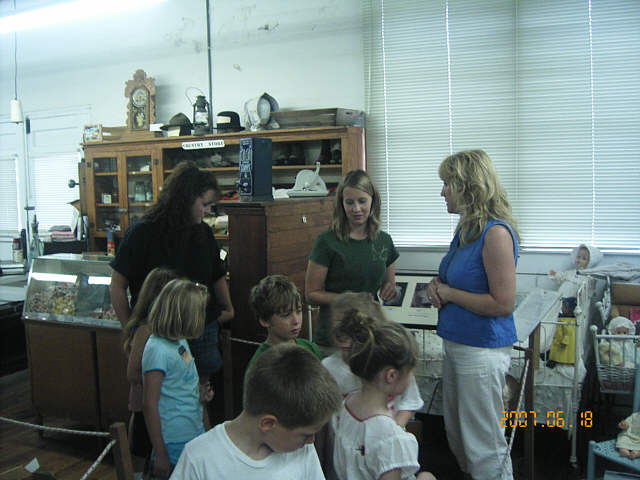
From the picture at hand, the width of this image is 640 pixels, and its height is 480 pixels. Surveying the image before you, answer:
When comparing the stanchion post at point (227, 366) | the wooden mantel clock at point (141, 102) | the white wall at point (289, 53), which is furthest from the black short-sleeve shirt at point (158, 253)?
Result: the wooden mantel clock at point (141, 102)

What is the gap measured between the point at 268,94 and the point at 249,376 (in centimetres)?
440

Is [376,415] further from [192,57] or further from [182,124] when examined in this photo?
[192,57]

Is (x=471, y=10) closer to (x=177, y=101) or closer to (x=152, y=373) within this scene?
(x=177, y=101)

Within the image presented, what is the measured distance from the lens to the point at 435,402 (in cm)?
312

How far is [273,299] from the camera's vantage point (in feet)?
6.10

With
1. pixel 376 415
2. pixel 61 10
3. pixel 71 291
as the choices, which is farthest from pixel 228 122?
pixel 376 415

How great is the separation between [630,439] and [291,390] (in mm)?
2018

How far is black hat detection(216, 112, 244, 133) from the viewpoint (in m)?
5.05

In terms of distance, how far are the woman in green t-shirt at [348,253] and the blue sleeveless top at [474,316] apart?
38 centimetres

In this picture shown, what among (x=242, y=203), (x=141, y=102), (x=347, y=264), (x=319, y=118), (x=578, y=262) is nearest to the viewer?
(x=347, y=264)

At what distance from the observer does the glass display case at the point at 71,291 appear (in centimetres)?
313

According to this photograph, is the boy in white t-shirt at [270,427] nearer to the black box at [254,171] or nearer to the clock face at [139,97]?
the black box at [254,171]

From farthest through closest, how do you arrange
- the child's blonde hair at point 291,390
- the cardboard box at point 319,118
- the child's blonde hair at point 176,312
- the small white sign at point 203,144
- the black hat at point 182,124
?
the black hat at point 182,124, the small white sign at point 203,144, the cardboard box at point 319,118, the child's blonde hair at point 176,312, the child's blonde hair at point 291,390
